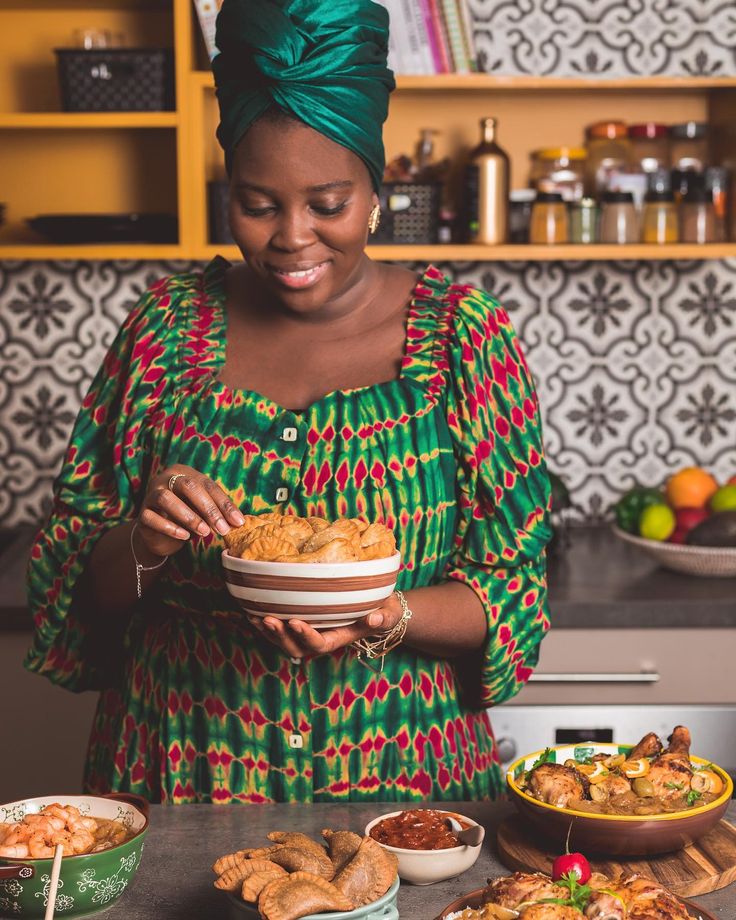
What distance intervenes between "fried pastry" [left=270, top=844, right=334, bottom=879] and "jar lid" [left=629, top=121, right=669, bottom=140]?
2.15m

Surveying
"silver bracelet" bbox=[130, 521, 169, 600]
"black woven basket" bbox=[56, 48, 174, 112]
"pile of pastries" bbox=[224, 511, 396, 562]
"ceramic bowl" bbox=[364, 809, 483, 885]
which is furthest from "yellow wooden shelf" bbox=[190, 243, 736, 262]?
"ceramic bowl" bbox=[364, 809, 483, 885]

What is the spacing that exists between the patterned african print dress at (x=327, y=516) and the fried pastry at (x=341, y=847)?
40cm

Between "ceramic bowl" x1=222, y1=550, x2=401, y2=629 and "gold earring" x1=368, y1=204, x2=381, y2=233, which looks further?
"gold earring" x1=368, y1=204, x2=381, y2=233

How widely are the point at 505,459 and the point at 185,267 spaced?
1.57 m

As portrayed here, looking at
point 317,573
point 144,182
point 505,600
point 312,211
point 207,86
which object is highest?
point 207,86

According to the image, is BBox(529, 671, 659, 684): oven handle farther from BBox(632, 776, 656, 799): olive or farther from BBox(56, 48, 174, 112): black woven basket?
BBox(56, 48, 174, 112): black woven basket

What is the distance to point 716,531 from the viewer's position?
246cm

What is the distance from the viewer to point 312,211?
1.45 metres

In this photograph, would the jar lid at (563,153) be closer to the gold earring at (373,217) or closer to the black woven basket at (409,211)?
the black woven basket at (409,211)

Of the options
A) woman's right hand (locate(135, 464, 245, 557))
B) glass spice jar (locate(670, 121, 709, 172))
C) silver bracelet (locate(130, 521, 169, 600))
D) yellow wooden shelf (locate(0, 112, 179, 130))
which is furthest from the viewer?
glass spice jar (locate(670, 121, 709, 172))

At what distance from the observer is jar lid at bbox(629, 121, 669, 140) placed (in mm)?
2781

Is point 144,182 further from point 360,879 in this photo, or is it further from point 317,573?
point 360,879

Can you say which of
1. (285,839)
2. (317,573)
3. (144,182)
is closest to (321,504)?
(317,573)

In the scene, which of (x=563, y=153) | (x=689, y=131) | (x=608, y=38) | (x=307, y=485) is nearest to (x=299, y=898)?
(x=307, y=485)
